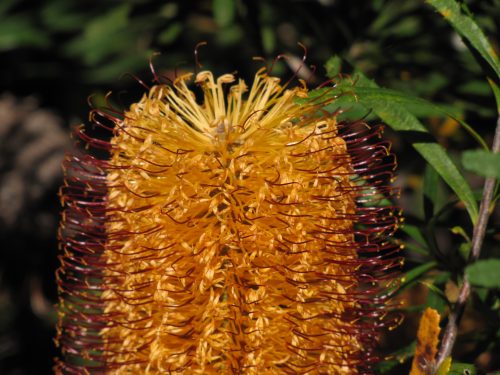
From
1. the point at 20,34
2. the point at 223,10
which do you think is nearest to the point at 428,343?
the point at 223,10

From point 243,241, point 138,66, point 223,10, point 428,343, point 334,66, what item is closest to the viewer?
point 428,343

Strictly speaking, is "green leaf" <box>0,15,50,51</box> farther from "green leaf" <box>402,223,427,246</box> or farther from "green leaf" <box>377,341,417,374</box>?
"green leaf" <box>377,341,417,374</box>

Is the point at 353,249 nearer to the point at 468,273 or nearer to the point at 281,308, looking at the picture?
the point at 281,308

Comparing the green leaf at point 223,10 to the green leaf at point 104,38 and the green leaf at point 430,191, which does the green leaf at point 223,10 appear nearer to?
the green leaf at point 104,38

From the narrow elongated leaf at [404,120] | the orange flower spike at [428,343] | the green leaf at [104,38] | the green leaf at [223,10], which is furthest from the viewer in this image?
the green leaf at [104,38]

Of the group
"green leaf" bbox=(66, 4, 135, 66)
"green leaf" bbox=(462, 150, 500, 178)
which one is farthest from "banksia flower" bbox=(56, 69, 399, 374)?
"green leaf" bbox=(66, 4, 135, 66)

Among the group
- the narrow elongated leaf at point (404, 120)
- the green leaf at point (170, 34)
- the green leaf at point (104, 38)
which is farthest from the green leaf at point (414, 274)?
the green leaf at point (104, 38)

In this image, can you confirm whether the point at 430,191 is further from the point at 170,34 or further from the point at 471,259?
the point at 170,34
